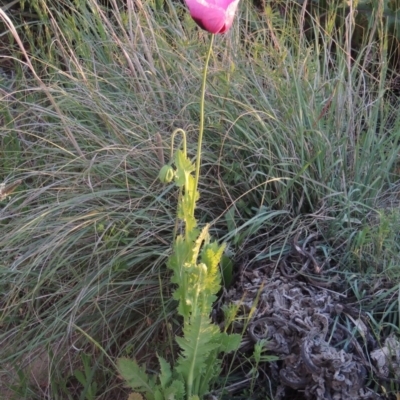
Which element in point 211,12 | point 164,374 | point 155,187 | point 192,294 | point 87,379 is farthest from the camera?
point 155,187

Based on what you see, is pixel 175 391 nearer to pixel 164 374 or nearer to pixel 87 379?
pixel 164 374

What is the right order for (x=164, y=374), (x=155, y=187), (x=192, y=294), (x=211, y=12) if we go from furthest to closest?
1. (x=155, y=187)
2. (x=164, y=374)
3. (x=192, y=294)
4. (x=211, y=12)

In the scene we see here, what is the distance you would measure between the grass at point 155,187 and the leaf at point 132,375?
117mm

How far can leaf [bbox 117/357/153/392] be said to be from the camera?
5.82 feet

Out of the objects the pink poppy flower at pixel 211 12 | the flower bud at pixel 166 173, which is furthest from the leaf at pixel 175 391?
the pink poppy flower at pixel 211 12

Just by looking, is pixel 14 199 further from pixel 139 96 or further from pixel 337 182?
pixel 337 182

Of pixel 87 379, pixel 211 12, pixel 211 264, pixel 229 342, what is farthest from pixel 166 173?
pixel 87 379

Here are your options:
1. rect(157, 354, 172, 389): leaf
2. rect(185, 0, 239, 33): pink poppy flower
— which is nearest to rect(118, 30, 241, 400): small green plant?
rect(157, 354, 172, 389): leaf

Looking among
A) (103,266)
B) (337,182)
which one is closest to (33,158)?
(103,266)

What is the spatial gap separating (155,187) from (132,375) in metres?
0.71

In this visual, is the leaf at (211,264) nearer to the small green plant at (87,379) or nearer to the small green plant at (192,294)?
the small green plant at (192,294)

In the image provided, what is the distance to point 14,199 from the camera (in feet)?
7.54

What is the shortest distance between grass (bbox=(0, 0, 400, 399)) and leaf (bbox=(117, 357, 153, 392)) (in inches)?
4.6

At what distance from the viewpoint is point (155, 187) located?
7.65ft
